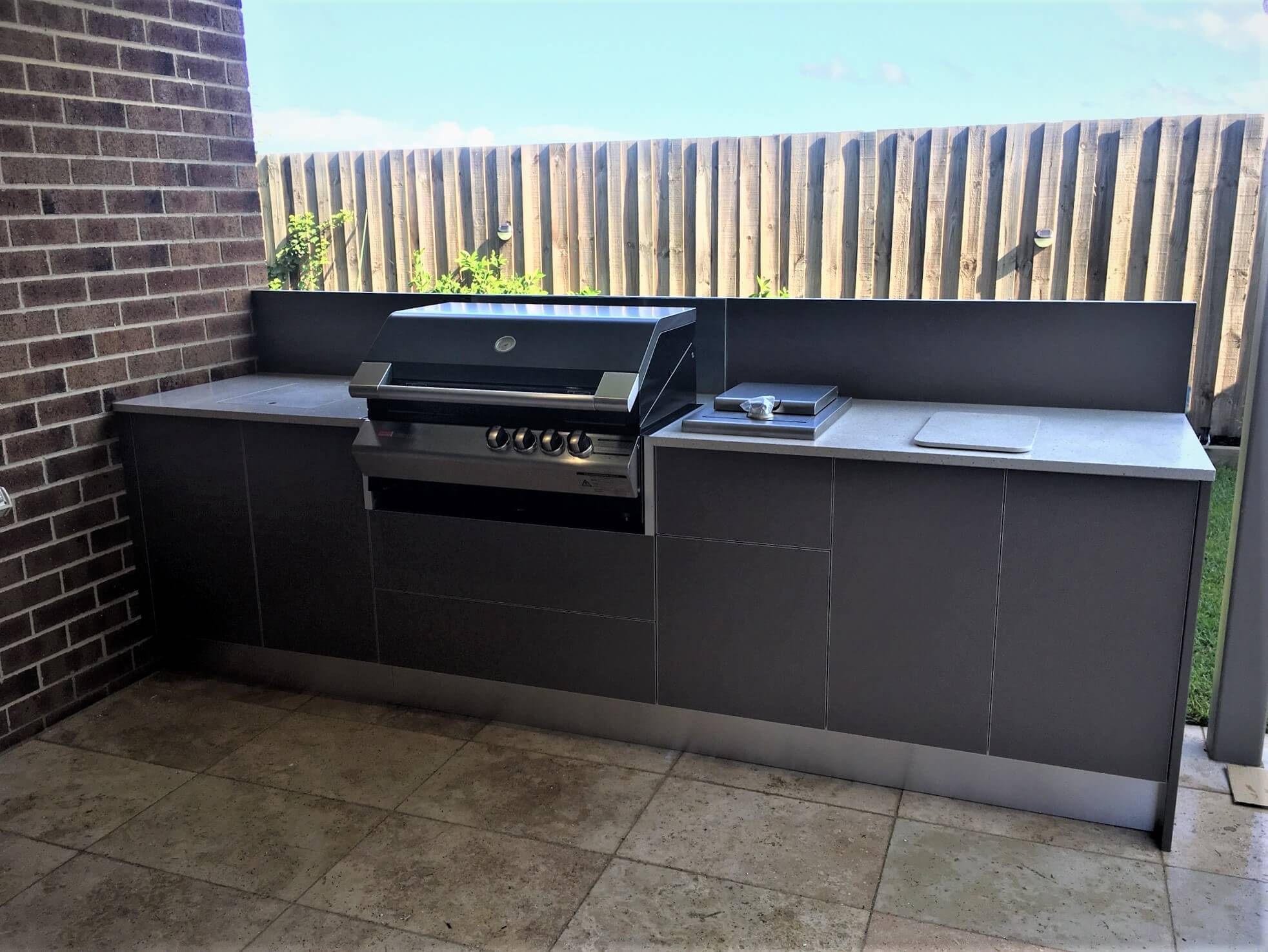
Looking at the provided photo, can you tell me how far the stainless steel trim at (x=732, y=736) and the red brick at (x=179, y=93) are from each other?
1.69 metres

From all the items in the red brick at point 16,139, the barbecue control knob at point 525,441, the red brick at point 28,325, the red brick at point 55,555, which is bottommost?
the red brick at point 55,555

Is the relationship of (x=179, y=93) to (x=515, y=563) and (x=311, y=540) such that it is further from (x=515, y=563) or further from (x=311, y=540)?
(x=515, y=563)

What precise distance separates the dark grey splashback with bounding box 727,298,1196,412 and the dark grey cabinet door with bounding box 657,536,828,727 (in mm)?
706

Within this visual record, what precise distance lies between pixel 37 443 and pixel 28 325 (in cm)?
33

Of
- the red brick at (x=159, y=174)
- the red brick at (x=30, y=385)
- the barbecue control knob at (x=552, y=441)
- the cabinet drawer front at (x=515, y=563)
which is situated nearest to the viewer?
the barbecue control knob at (x=552, y=441)

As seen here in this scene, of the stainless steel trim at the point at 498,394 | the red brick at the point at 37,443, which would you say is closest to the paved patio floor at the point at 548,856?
the red brick at the point at 37,443

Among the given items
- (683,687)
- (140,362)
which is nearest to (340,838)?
(683,687)

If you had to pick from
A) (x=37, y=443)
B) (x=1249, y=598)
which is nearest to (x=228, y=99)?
(x=37, y=443)

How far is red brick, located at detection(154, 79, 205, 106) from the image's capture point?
10.2 feet

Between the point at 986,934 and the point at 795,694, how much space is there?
28.4 inches

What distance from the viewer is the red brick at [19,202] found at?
268cm

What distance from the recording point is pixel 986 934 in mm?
1975

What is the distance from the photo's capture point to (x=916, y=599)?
93.3 inches

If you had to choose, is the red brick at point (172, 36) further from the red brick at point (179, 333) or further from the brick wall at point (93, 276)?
the red brick at point (179, 333)
